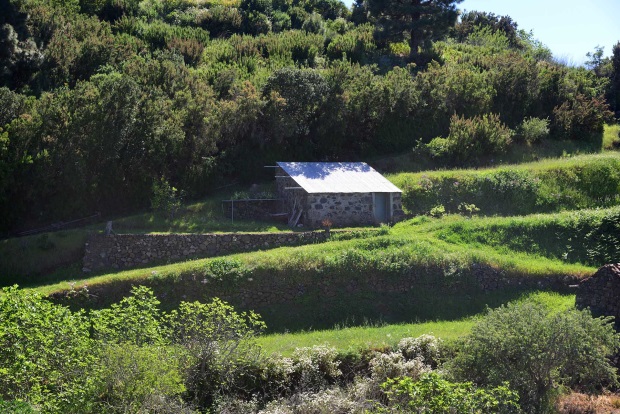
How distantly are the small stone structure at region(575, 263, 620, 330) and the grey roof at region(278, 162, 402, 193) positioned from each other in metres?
11.6

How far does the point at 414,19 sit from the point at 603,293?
35.5m

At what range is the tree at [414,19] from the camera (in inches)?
2099

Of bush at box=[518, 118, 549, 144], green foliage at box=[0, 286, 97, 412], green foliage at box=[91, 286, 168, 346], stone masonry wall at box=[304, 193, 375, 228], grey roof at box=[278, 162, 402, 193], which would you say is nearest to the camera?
green foliage at box=[0, 286, 97, 412]

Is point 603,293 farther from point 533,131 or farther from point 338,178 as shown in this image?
point 533,131

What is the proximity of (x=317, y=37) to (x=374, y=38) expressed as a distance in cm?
485

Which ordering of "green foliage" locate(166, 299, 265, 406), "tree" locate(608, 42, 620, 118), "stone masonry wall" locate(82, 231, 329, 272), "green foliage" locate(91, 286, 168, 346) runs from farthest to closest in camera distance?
"tree" locate(608, 42, 620, 118), "stone masonry wall" locate(82, 231, 329, 272), "green foliage" locate(166, 299, 265, 406), "green foliage" locate(91, 286, 168, 346)

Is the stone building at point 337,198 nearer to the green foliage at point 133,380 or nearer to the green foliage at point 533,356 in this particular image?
the green foliage at point 533,356

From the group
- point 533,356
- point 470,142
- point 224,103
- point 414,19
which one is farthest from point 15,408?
point 414,19

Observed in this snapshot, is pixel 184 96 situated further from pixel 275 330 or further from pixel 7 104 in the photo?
pixel 275 330

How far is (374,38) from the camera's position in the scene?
188ft

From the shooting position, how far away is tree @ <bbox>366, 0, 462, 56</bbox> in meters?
53.3

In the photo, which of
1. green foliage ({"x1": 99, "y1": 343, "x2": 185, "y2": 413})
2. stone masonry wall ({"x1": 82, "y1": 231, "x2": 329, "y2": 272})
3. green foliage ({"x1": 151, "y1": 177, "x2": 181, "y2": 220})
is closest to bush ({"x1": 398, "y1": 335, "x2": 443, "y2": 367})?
green foliage ({"x1": 99, "y1": 343, "x2": 185, "y2": 413})

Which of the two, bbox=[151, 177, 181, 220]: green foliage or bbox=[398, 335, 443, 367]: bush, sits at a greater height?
bbox=[151, 177, 181, 220]: green foliage

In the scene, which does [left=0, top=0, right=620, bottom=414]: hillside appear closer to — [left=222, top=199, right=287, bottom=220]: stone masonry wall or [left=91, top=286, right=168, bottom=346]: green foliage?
[left=91, top=286, right=168, bottom=346]: green foliage
